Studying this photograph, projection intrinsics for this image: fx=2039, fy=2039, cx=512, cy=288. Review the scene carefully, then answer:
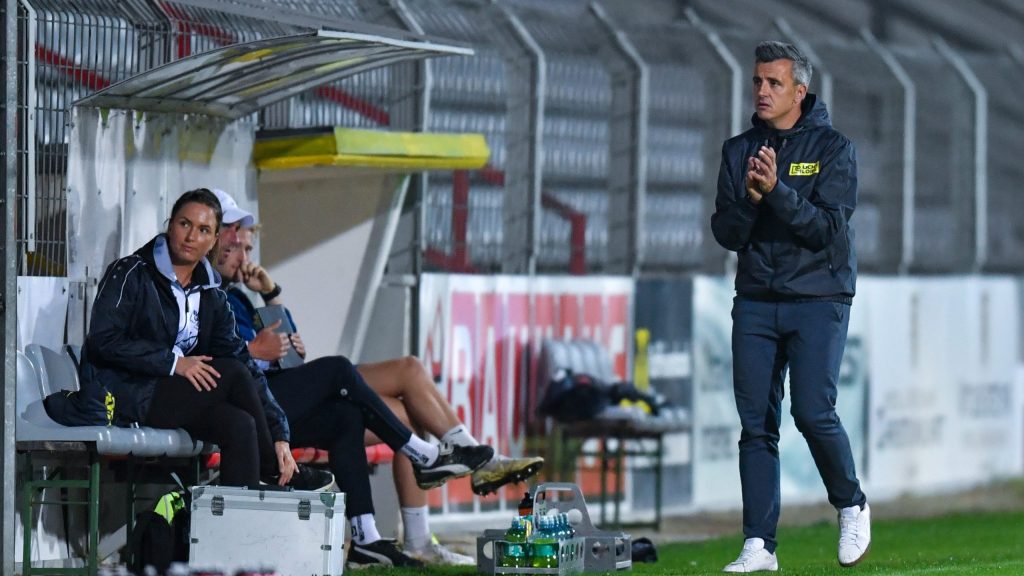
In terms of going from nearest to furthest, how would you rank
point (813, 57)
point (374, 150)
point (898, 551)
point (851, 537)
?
point (851, 537), point (374, 150), point (898, 551), point (813, 57)

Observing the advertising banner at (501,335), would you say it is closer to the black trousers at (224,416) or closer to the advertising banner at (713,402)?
the advertising banner at (713,402)

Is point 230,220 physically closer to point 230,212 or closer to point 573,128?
point 230,212

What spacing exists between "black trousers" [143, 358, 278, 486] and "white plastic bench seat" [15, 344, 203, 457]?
7 centimetres

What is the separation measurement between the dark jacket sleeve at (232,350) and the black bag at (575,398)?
3.70 metres

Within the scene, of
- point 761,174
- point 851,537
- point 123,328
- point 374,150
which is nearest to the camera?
point 761,174

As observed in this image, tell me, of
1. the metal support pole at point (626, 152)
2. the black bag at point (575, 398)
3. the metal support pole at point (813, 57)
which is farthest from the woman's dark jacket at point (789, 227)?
the metal support pole at point (813, 57)

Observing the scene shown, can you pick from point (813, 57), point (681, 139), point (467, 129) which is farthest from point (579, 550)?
point (813, 57)

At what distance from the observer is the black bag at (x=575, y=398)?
1144 centimetres

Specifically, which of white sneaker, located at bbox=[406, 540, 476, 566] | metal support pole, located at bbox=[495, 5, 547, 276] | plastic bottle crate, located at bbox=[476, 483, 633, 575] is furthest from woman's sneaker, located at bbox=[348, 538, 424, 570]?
metal support pole, located at bbox=[495, 5, 547, 276]

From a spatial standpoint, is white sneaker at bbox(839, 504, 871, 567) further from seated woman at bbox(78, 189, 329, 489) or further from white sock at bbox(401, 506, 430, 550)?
white sock at bbox(401, 506, 430, 550)

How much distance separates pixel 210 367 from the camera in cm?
769

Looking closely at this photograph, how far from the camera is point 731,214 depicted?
7273 mm

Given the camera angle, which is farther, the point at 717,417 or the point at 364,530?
the point at 717,417

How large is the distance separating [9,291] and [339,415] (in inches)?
62.5
